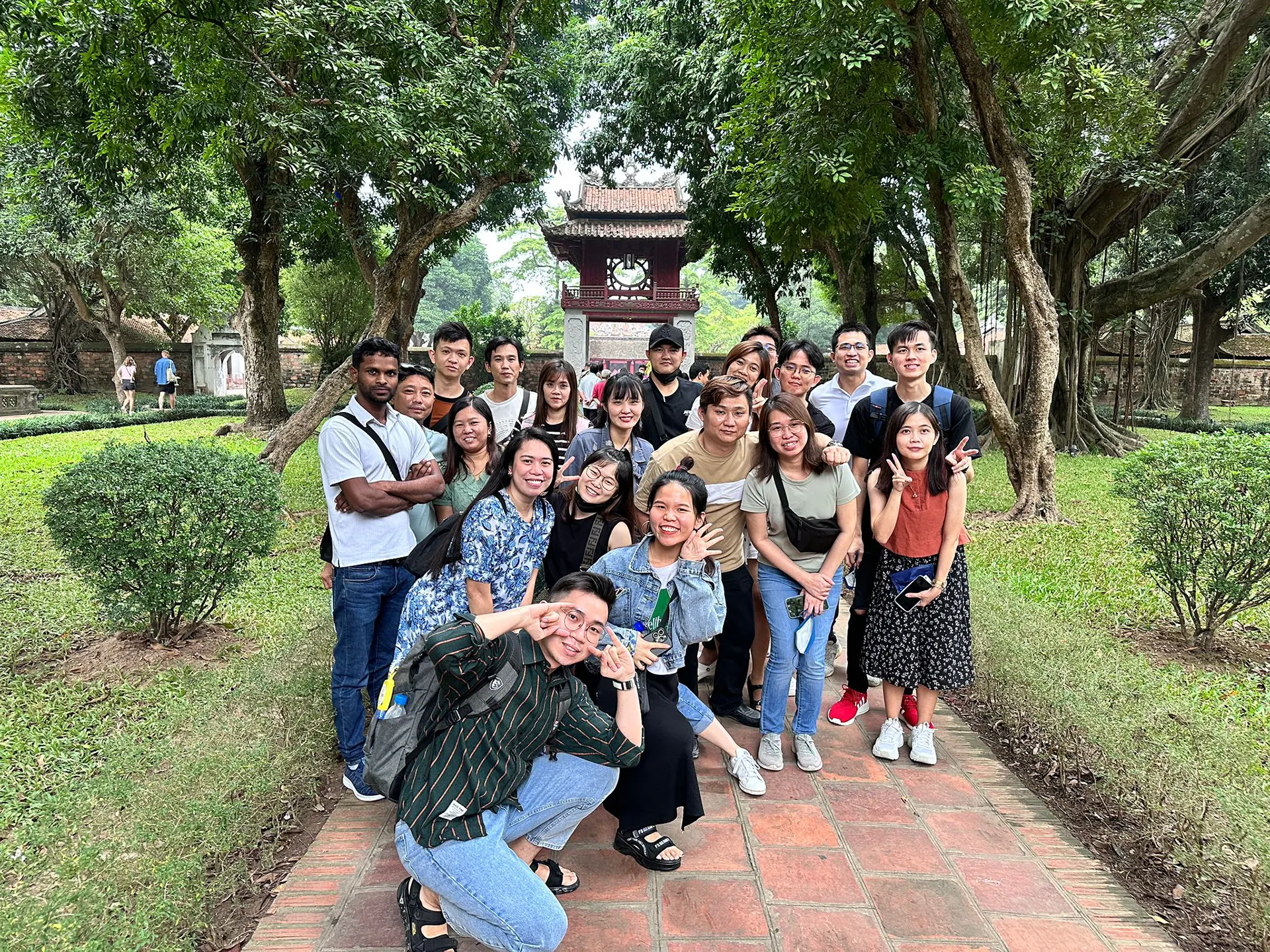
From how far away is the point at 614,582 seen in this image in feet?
8.64

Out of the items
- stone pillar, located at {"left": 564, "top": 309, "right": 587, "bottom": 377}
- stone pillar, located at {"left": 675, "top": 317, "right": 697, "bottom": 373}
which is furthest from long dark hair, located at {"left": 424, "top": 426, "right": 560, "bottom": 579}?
stone pillar, located at {"left": 564, "top": 309, "right": 587, "bottom": 377}

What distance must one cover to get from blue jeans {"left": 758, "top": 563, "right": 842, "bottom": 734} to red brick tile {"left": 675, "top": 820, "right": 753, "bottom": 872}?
50 centimetres

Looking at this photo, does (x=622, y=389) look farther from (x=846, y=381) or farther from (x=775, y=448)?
(x=846, y=381)

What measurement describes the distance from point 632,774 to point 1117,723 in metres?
1.96

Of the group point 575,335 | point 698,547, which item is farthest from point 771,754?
point 575,335

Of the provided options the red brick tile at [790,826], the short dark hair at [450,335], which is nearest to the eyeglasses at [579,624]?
the red brick tile at [790,826]

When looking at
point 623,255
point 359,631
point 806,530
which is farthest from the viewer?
point 623,255

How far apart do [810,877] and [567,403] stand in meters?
2.22

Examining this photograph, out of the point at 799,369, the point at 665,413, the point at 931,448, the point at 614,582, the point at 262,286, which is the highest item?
the point at 262,286

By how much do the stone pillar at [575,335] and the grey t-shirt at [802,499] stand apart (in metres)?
21.4

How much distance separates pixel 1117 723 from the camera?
289cm

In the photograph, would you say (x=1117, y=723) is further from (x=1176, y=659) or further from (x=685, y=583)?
(x=685, y=583)

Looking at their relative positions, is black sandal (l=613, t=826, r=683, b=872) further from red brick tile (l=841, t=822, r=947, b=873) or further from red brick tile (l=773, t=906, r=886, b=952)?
red brick tile (l=841, t=822, r=947, b=873)

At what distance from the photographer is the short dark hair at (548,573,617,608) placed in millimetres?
2121
